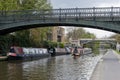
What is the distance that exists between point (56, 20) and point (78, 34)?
421 ft

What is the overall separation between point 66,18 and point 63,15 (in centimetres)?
60

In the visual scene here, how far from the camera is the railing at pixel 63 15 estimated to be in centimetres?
4575

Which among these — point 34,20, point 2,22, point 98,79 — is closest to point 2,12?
point 2,22

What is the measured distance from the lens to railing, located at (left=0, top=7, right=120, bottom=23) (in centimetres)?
4575

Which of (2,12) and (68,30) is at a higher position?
(2,12)

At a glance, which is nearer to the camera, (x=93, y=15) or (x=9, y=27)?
(x=93, y=15)

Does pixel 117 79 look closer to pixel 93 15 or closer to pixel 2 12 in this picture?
pixel 93 15

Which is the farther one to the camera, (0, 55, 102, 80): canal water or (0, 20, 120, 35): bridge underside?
(0, 20, 120, 35): bridge underside

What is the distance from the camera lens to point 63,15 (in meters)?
47.8

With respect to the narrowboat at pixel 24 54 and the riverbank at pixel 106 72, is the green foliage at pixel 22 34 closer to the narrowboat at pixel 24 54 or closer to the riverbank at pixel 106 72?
the narrowboat at pixel 24 54

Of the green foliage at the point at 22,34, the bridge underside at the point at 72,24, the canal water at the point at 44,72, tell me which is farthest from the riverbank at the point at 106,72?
the green foliage at the point at 22,34

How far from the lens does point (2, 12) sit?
50500mm

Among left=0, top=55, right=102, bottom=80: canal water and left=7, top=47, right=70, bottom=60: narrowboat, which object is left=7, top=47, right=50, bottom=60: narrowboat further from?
left=0, top=55, right=102, bottom=80: canal water

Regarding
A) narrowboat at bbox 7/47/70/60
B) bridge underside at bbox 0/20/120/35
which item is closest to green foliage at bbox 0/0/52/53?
narrowboat at bbox 7/47/70/60
